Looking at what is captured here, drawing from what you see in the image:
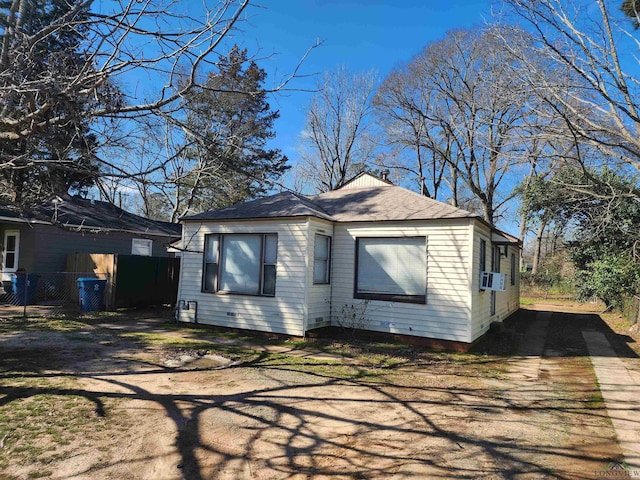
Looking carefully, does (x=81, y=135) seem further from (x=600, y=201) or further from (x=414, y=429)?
(x=600, y=201)

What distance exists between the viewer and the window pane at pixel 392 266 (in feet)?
29.3

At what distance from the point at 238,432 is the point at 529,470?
8.62 feet

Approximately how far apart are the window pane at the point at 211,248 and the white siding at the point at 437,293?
365 cm

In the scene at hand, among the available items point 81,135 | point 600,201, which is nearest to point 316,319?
point 81,135

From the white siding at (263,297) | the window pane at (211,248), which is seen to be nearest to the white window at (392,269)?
the white siding at (263,297)

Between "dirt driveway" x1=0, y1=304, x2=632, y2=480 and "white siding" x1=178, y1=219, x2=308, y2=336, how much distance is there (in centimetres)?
142

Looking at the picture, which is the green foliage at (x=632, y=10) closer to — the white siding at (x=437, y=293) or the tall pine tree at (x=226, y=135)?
the white siding at (x=437, y=293)

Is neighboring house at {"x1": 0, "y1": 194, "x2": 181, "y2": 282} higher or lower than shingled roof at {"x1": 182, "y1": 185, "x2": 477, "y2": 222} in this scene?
lower

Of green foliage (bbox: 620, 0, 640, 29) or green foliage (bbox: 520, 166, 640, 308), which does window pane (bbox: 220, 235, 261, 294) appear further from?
green foliage (bbox: 620, 0, 640, 29)

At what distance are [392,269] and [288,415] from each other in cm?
513

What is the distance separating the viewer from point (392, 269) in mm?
9211

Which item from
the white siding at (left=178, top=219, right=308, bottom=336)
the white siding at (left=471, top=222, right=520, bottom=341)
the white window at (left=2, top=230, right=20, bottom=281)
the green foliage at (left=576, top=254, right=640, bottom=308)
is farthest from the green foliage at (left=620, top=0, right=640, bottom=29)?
the white window at (left=2, top=230, right=20, bottom=281)

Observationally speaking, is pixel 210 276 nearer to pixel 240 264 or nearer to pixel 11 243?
pixel 240 264

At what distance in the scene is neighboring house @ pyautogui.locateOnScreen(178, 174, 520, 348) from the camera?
863 cm
